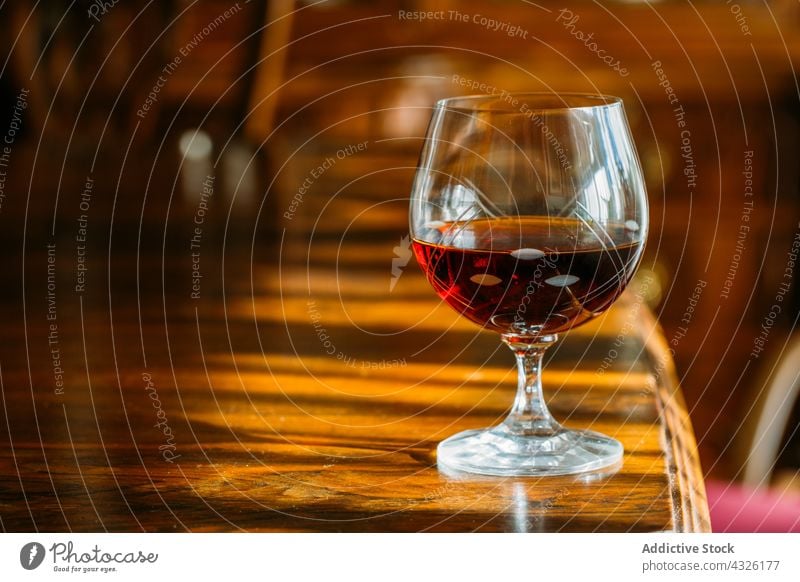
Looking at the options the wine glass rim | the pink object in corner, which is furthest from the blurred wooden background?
the wine glass rim

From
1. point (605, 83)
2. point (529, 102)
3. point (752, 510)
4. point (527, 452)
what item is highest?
point (605, 83)

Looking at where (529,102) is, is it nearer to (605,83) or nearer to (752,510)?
(752,510)

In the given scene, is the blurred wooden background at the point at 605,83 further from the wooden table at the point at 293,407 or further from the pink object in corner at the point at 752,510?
the wooden table at the point at 293,407

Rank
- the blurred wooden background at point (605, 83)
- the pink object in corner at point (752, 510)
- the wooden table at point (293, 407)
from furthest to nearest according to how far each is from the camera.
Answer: the blurred wooden background at point (605, 83)
the pink object in corner at point (752, 510)
the wooden table at point (293, 407)

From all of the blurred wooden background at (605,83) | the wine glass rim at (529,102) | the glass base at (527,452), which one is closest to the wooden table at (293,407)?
the glass base at (527,452)

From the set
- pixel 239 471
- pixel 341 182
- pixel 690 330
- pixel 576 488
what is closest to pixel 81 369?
pixel 239 471

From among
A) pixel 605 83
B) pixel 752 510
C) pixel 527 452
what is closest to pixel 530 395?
pixel 527 452
